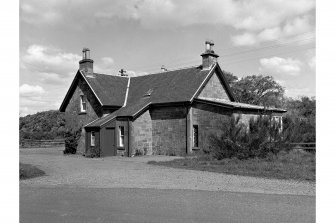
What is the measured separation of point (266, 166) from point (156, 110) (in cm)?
1241

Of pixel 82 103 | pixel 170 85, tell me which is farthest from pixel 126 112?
pixel 82 103

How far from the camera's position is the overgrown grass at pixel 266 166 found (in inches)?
533

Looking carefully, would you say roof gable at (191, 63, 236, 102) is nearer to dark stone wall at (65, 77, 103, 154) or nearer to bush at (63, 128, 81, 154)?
dark stone wall at (65, 77, 103, 154)

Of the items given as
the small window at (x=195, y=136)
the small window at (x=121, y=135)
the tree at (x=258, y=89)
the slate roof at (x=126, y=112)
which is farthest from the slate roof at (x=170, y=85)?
the tree at (x=258, y=89)

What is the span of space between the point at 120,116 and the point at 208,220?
63.2ft

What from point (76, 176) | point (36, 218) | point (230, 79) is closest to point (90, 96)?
point (76, 176)

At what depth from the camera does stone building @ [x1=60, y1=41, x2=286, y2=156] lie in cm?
2386

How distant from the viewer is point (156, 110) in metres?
26.2

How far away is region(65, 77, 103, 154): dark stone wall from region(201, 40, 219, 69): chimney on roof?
9.23 m

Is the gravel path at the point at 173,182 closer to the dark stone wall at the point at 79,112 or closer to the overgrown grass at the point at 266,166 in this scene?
the overgrown grass at the point at 266,166

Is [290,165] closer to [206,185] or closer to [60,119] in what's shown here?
[206,185]

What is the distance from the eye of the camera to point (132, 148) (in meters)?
25.4

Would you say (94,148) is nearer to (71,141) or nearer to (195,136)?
(71,141)

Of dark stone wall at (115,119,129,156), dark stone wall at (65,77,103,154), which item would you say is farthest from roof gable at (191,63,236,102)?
dark stone wall at (65,77,103,154)
